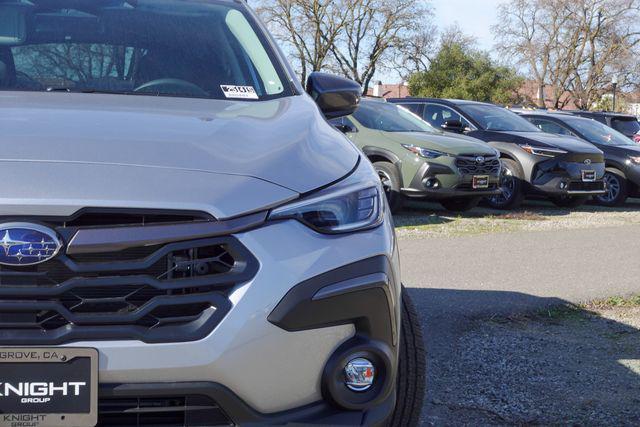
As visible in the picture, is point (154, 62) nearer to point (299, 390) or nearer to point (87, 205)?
point (87, 205)

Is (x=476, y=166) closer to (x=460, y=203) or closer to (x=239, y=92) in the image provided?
(x=460, y=203)

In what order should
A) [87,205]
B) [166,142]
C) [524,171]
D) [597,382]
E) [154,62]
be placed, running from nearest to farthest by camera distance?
[87,205]
[166,142]
[154,62]
[597,382]
[524,171]

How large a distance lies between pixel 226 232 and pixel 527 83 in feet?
180

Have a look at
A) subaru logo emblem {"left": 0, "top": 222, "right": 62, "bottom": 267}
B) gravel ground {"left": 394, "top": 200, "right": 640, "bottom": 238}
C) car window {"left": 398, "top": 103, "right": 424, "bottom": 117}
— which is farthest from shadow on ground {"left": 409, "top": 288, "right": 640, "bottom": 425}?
car window {"left": 398, "top": 103, "right": 424, "bottom": 117}

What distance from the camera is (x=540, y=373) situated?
4.01 m

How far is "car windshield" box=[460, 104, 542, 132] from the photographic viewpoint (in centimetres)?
1287

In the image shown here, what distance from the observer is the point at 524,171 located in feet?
39.4

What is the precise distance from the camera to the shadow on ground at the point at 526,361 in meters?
3.51

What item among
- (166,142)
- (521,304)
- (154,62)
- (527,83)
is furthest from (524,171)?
(527,83)

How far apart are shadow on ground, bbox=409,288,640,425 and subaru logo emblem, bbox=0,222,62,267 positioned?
6.54 feet

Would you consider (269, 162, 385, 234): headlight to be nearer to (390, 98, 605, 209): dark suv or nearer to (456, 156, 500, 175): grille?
(456, 156, 500, 175): grille

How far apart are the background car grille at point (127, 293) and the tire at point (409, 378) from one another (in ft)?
2.52

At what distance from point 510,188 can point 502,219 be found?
1.51m

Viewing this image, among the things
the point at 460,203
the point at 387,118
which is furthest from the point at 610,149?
the point at 387,118
